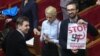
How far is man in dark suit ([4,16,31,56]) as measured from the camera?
7.30m

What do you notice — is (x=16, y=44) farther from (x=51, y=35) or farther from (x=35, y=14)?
(x=35, y=14)

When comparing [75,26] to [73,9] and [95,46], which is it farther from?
[95,46]

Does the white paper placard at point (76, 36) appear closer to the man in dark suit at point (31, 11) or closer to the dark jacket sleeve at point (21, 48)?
the dark jacket sleeve at point (21, 48)

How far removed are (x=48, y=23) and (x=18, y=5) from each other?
351 cm

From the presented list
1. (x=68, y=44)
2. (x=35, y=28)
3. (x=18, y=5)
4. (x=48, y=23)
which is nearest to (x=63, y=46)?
(x=68, y=44)

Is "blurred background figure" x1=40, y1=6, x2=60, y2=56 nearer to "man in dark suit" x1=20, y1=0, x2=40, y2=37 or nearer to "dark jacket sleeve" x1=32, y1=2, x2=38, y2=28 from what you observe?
"dark jacket sleeve" x1=32, y1=2, x2=38, y2=28

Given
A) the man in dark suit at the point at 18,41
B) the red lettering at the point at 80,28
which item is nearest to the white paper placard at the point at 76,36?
the red lettering at the point at 80,28

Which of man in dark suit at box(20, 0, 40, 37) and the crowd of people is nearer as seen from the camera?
the crowd of people

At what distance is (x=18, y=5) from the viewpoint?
37.8 feet

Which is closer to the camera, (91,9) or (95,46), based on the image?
(95,46)

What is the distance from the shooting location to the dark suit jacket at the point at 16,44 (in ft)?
24.0

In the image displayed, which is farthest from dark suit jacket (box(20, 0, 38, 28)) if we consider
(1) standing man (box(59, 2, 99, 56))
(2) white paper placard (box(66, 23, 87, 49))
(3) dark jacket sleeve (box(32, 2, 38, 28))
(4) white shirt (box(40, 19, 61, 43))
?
(2) white paper placard (box(66, 23, 87, 49))

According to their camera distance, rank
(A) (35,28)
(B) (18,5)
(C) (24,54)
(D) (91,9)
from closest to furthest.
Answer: (C) (24,54)
(A) (35,28)
(D) (91,9)
(B) (18,5)

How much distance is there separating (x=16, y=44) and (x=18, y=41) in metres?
0.06
